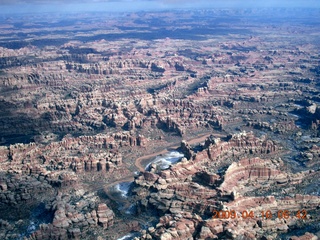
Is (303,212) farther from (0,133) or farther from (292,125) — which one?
(0,133)

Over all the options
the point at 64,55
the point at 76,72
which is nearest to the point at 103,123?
the point at 76,72
